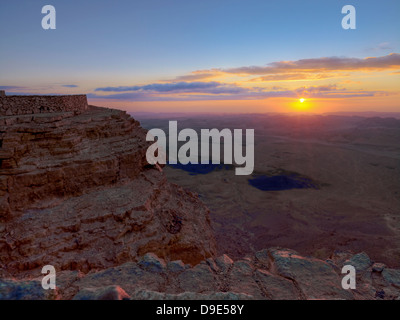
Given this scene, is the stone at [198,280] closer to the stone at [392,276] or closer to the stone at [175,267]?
the stone at [175,267]

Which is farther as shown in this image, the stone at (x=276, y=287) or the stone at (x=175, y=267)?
the stone at (x=175, y=267)

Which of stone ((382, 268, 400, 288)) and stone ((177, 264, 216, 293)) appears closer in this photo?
stone ((177, 264, 216, 293))

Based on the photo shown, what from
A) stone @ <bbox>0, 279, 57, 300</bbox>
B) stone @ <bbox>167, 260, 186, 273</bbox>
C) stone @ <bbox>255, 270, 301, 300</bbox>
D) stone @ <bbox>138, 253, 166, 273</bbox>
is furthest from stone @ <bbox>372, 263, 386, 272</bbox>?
stone @ <bbox>0, 279, 57, 300</bbox>

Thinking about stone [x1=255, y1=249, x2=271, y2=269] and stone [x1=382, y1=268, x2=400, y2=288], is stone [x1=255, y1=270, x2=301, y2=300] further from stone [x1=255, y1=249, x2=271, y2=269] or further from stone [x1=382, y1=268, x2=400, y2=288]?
stone [x1=382, y1=268, x2=400, y2=288]

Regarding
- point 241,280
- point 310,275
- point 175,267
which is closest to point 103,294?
point 175,267

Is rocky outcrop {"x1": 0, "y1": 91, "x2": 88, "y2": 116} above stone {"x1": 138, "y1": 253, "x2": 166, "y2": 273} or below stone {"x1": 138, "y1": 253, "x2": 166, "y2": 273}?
above

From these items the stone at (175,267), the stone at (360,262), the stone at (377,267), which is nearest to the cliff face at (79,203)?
the stone at (175,267)
